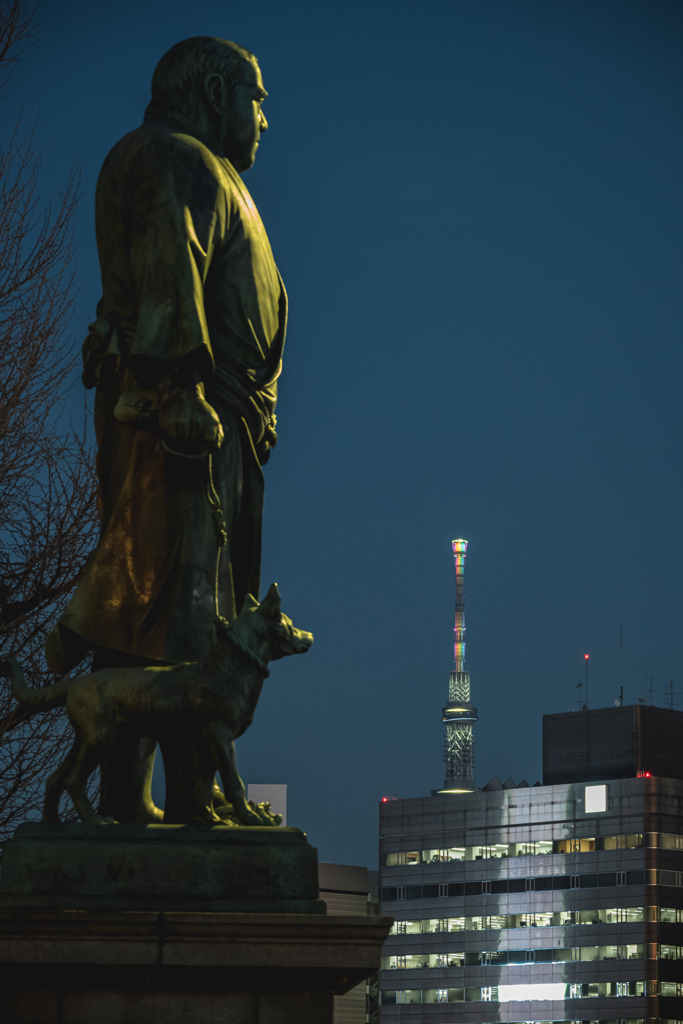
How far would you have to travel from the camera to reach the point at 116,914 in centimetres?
654

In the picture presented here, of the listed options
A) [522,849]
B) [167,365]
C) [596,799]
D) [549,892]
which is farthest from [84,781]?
[522,849]

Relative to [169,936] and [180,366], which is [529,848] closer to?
[180,366]

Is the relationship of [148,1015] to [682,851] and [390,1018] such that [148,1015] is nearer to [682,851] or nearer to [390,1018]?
[682,851]

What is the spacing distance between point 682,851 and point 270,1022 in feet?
452

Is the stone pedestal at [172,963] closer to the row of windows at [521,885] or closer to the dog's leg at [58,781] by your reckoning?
the dog's leg at [58,781]

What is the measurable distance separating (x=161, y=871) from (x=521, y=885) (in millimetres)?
151438

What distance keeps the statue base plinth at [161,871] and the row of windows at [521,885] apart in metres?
135

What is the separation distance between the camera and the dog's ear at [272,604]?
7.27 m

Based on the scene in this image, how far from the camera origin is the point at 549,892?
150m

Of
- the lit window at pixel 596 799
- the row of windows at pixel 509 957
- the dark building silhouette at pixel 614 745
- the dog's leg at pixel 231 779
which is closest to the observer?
the dog's leg at pixel 231 779

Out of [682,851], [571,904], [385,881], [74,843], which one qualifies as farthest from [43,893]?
[385,881]

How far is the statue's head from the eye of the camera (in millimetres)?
8602

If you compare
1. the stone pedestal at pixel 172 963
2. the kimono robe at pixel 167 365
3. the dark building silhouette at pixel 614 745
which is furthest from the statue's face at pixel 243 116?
the dark building silhouette at pixel 614 745

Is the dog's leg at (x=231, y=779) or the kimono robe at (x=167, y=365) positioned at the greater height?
the kimono robe at (x=167, y=365)
